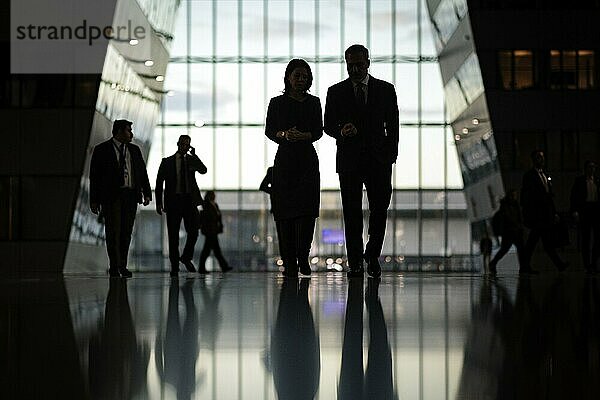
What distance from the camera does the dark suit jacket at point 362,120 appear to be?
9.69 metres

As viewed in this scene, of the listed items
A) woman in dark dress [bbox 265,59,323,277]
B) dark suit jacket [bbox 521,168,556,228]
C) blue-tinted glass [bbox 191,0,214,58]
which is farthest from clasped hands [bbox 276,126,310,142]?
blue-tinted glass [bbox 191,0,214,58]

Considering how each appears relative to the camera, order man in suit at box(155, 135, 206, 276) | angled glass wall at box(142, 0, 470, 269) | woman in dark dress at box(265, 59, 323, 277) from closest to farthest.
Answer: woman in dark dress at box(265, 59, 323, 277) < man in suit at box(155, 135, 206, 276) < angled glass wall at box(142, 0, 470, 269)

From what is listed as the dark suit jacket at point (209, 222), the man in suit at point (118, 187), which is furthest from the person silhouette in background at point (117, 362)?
the dark suit jacket at point (209, 222)

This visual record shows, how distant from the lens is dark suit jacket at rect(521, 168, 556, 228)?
649 inches

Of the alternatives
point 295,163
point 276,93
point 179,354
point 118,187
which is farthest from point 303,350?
point 276,93

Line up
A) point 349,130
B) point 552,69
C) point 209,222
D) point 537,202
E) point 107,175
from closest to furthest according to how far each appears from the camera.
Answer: point 349,130, point 107,175, point 537,202, point 209,222, point 552,69

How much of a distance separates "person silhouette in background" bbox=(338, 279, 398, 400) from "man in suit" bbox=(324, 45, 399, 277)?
5.00m

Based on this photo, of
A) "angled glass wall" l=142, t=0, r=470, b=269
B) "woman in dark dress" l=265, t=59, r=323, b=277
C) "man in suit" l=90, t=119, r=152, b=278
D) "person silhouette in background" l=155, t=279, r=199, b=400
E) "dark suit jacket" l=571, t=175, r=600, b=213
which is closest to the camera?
"person silhouette in background" l=155, t=279, r=199, b=400

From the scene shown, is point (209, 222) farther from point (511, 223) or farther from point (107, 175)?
point (107, 175)

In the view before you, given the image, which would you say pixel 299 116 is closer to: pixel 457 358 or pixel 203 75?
pixel 457 358

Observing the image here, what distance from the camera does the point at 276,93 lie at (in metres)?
38.9

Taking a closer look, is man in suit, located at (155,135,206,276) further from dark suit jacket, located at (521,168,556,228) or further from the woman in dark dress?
the woman in dark dress

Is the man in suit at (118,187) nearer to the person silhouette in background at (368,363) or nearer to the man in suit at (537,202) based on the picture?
the man in suit at (537,202)

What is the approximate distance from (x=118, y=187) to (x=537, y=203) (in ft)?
19.6
